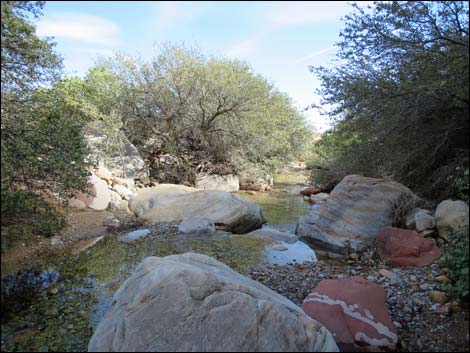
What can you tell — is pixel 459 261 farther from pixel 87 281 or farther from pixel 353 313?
pixel 87 281

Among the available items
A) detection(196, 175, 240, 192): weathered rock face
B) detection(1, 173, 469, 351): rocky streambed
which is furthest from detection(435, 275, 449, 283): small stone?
detection(196, 175, 240, 192): weathered rock face

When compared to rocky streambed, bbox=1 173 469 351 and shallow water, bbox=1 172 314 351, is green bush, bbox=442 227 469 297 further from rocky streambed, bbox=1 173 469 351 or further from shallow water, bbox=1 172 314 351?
shallow water, bbox=1 172 314 351

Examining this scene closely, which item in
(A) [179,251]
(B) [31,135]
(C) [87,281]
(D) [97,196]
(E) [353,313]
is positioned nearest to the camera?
(E) [353,313]

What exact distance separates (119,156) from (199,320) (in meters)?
13.1

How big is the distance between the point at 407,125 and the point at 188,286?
5981 mm

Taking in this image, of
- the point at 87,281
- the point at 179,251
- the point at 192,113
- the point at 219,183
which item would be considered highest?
the point at 192,113

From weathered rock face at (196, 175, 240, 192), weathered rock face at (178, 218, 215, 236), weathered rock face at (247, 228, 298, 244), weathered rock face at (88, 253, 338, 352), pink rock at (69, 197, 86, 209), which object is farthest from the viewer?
weathered rock face at (196, 175, 240, 192)

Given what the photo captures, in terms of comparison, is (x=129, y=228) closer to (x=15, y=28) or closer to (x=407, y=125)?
(x=15, y=28)

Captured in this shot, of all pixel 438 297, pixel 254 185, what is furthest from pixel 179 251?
pixel 254 185

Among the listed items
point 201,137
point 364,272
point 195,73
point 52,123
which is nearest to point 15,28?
point 52,123

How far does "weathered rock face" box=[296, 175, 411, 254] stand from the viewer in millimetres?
7250

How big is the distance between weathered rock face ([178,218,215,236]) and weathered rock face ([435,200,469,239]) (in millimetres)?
5224

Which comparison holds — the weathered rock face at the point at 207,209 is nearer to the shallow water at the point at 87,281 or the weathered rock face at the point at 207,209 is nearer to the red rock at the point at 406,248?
the shallow water at the point at 87,281

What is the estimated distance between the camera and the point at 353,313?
404 centimetres
